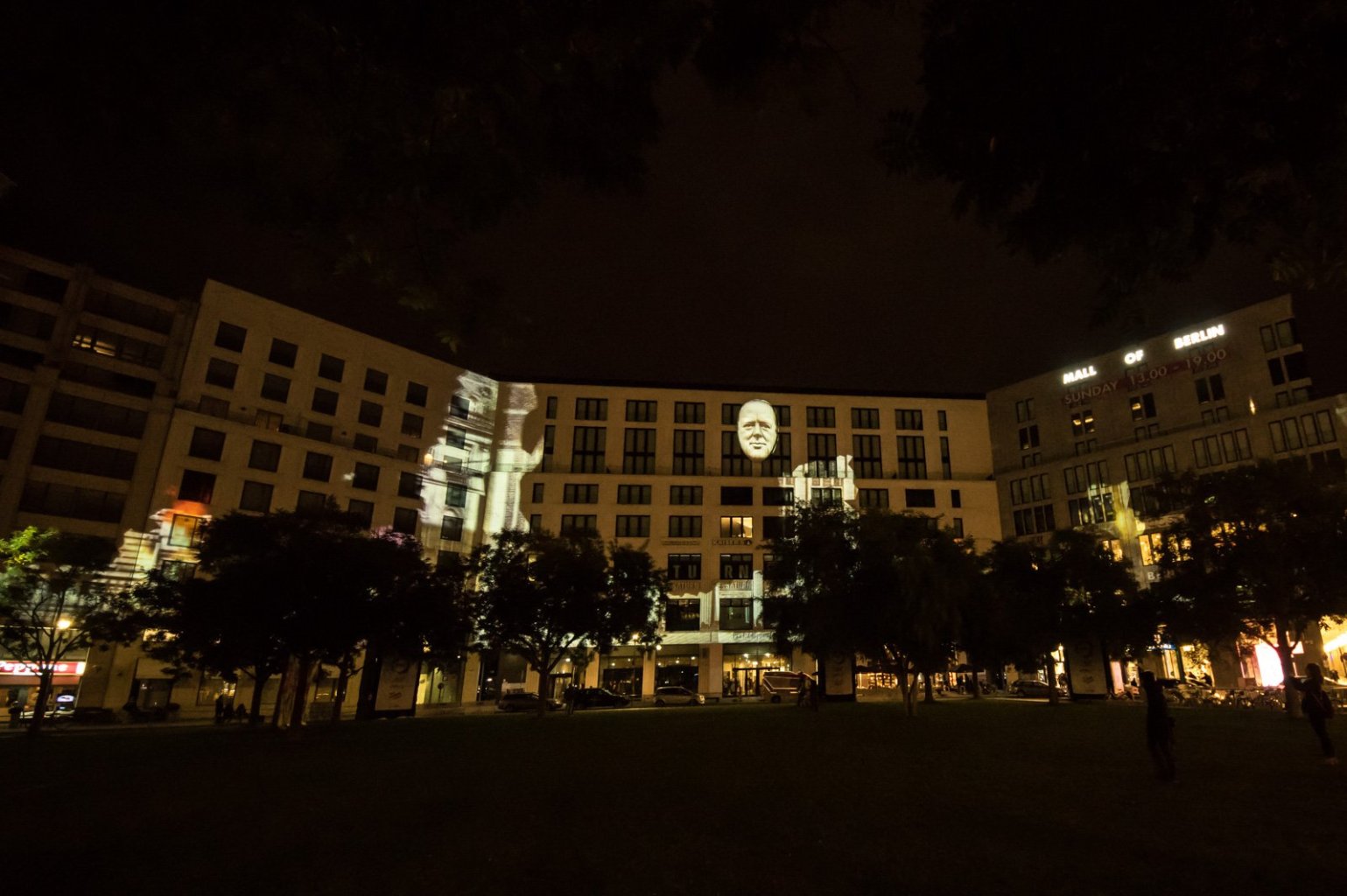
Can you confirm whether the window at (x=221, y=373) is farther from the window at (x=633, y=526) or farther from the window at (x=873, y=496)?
the window at (x=873, y=496)

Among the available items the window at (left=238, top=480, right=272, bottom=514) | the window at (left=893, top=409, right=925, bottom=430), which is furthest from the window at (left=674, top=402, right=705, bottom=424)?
the window at (left=238, top=480, right=272, bottom=514)

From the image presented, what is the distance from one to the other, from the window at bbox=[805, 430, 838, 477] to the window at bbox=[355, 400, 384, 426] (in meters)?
46.5

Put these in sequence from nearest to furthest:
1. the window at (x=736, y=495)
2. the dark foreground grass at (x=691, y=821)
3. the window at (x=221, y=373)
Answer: the dark foreground grass at (x=691, y=821), the window at (x=221, y=373), the window at (x=736, y=495)

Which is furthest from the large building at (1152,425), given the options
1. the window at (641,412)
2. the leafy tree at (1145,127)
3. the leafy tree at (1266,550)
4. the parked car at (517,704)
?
the leafy tree at (1145,127)

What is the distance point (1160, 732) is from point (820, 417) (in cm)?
7264

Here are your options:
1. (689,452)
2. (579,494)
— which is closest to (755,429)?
(689,452)

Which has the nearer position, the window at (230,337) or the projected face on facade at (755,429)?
the window at (230,337)

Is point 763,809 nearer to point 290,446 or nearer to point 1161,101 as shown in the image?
point 1161,101

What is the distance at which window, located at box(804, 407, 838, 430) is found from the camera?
83.6 m

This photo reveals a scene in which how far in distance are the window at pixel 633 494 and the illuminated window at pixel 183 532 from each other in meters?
38.6

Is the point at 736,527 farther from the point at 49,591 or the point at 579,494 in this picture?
the point at 49,591

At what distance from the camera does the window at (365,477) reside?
65062mm

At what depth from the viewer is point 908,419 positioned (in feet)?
280

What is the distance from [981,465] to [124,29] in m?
90.4
